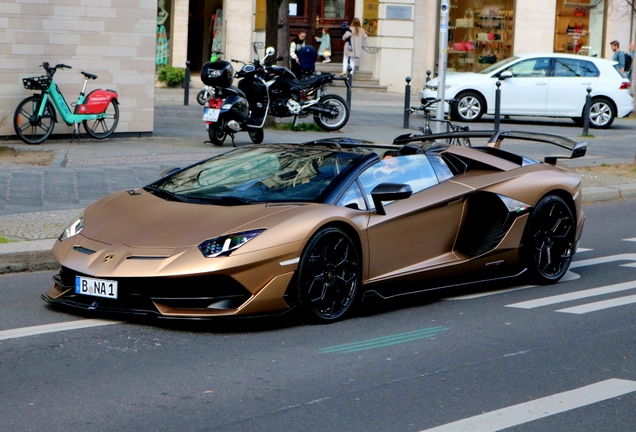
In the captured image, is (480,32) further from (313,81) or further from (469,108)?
(313,81)

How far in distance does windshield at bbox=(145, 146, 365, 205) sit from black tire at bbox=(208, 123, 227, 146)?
8.53 meters

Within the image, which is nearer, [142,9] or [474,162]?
[474,162]

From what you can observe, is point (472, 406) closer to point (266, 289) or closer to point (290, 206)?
point (266, 289)

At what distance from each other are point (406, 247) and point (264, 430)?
283 cm

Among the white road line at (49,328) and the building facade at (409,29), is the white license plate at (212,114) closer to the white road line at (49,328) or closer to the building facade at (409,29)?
the white road line at (49,328)

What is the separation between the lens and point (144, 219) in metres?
6.81

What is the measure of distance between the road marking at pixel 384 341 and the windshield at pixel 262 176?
1.05 meters

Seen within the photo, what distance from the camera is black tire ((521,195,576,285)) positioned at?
26.6 feet

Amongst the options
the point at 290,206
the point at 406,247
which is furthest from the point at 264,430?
the point at 406,247

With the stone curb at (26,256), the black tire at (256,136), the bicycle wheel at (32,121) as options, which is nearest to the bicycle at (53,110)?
the bicycle wheel at (32,121)

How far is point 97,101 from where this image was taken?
16.4m

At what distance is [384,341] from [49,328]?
2.04 m

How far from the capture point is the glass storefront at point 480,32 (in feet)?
109

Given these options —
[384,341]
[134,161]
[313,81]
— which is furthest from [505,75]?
[384,341]
